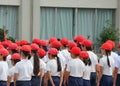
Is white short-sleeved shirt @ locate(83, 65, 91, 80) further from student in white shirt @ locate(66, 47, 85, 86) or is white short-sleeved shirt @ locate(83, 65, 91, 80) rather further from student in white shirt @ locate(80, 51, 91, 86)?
student in white shirt @ locate(66, 47, 85, 86)

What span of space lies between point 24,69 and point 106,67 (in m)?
2.87

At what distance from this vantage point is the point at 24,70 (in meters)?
11.3

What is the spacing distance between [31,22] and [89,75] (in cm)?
1138

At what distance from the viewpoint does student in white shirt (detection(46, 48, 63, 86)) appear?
12.7 meters

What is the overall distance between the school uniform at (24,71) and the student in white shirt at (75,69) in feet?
4.56

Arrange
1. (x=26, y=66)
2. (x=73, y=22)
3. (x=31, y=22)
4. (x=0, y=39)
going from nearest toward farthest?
(x=26, y=66), (x=0, y=39), (x=31, y=22), (x=73, y=22)

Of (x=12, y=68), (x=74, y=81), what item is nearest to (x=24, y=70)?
(x=12, y=68)

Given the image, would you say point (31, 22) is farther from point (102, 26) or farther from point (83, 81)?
point (83, 81)

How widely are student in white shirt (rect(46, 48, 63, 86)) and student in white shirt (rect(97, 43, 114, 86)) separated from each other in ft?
3.83

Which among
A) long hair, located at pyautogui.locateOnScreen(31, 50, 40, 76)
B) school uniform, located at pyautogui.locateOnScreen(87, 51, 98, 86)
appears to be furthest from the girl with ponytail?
school uniform, located at pyautogui.locateOnScreen(87, 51, 98, 86)

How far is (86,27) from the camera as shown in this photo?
86.8 ft

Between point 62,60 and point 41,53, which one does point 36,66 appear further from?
point 62,60

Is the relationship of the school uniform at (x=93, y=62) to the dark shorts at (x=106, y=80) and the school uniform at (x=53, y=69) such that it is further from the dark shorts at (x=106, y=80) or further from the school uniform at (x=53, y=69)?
the school uniform at (x=53, y=69)

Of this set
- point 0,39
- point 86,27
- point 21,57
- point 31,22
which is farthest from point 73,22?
point 21,57
